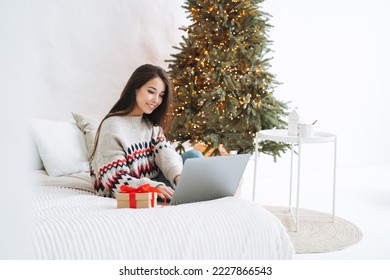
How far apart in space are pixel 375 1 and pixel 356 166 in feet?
6.27

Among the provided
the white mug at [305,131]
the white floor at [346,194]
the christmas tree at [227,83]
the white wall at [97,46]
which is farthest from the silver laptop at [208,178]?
the white wall at [97,46]

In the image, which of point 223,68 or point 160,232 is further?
point 223,68

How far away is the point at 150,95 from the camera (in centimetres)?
220

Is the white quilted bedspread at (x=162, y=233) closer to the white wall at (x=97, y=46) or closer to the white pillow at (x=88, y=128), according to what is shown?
the white pillow at (x=88, y=128)

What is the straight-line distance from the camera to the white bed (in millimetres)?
1303

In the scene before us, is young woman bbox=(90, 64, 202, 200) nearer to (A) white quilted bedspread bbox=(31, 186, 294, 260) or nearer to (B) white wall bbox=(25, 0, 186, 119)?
(A) white quilted bedspread bbox=(31, 186, 294, 260)

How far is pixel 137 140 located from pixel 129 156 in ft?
0.39

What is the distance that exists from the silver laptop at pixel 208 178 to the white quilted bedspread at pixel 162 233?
78 millimetres

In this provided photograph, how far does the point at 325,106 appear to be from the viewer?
17.5 feet

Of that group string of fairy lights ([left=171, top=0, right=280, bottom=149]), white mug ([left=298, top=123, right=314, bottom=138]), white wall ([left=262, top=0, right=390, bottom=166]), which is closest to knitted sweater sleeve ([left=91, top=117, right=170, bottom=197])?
white mug ([left=298, top=123, right=314, bottom=138])

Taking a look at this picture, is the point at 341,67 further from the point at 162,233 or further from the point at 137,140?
the point at 162,233

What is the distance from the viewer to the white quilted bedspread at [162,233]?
1303 mm

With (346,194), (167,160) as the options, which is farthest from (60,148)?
(346,194)

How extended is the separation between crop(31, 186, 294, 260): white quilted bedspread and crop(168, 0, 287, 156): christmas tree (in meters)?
1.71
